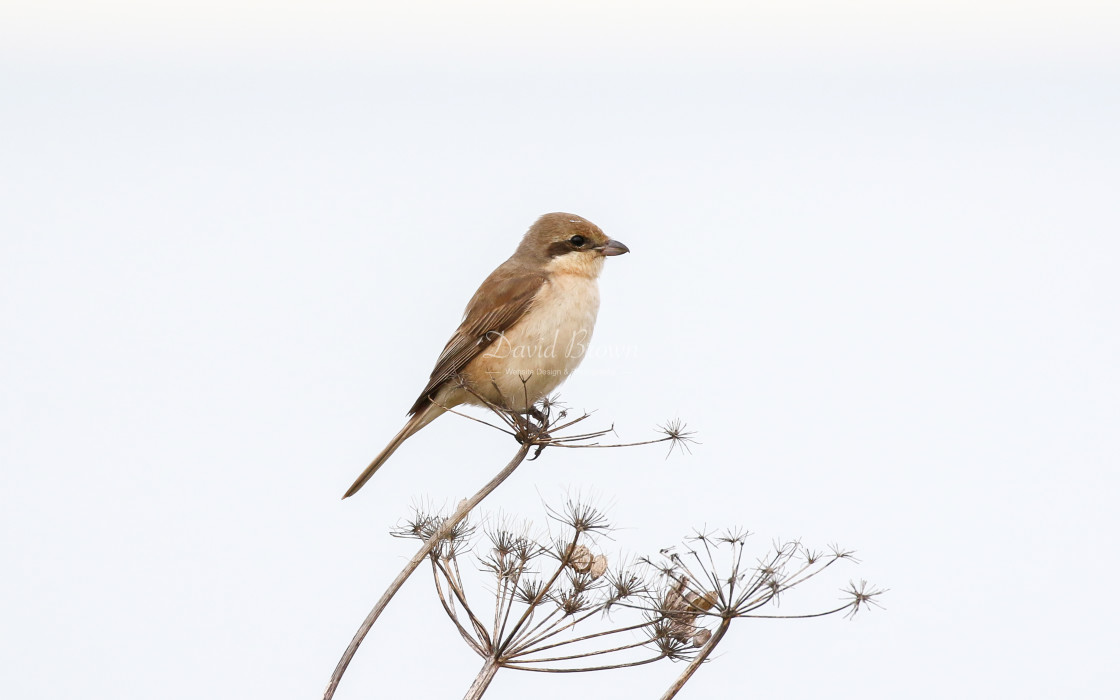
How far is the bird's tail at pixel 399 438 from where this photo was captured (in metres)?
6.51

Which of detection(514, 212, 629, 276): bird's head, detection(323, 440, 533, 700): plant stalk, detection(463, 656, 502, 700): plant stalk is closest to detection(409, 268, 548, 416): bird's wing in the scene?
detection(514, 212, 629, 276): bird's head

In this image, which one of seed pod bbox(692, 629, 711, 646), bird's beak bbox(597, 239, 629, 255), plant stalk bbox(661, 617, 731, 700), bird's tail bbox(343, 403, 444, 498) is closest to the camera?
plant stalk bbox(661, 617, 731, 700)

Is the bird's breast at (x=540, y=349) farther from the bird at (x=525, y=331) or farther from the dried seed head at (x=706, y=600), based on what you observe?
the dried seed head at (x=706, y=600)

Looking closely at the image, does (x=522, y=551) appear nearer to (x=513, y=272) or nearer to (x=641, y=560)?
(x=641, y=560)

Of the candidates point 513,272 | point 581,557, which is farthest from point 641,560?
point 513,272

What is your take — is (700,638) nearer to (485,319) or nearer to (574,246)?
(485,319)

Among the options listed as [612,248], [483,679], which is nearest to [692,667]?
[483,679]

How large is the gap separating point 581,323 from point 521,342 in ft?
1.43

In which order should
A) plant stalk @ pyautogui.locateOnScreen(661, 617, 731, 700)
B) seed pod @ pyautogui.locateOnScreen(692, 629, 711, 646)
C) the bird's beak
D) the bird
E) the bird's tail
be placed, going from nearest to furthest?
plant stalk @ pyautogui.locateOnScreen(661, 617, 731, 700) < seed pod @ pyautogui.locateOnScreen(692, 629, 711, 646) < the bird's tail < the bird < the bird's beak

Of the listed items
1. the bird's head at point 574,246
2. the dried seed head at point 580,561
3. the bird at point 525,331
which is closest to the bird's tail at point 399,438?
the bird at point 525,331

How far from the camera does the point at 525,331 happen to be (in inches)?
281

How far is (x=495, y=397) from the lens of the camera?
278 inches

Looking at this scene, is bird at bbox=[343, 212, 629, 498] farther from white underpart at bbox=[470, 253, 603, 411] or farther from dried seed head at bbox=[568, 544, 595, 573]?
dried seed head at bbox=[568, 544, 595, 573]

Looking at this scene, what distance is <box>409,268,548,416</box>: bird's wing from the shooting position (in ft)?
22.9
